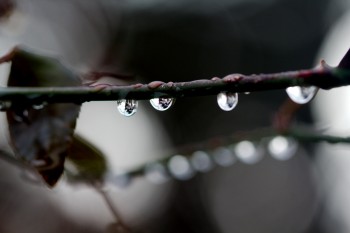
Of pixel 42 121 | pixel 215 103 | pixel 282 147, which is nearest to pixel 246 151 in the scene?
pixel 282 147

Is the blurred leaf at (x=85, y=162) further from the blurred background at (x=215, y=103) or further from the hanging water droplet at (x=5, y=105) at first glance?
the blurred background at (x=215, y=103)

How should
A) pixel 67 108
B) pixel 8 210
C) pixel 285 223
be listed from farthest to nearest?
pixel 285 223 < pixel 8 210 < pixel 67 108

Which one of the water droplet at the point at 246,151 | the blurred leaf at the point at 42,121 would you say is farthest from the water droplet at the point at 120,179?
the blurred leaf at the point at 42,121

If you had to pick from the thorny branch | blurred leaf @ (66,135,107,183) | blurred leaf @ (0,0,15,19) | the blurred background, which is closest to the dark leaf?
the thorny branch

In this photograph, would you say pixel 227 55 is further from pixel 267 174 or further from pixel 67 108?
pixel 67 108

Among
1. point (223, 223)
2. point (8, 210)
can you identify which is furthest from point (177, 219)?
point (8, 210)

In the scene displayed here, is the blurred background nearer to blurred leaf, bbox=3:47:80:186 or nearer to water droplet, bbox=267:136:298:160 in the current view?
water droplet, bbox=267:136:298:160

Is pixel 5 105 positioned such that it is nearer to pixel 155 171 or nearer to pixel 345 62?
pixel 345 62
